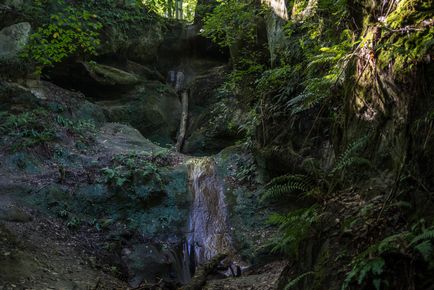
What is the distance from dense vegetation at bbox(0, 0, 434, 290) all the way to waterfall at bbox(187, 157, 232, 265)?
0.39 metres

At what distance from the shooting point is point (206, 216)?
10336 millimetres

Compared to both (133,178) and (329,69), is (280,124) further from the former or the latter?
(133,178)

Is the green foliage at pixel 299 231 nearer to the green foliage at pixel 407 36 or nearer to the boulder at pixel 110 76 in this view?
the green foliage at pixel 407 36

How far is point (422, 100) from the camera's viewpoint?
3379 mm

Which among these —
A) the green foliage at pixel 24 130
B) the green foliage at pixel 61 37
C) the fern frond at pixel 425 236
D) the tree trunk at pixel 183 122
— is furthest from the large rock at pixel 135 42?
the fern frond at pixel 425 236

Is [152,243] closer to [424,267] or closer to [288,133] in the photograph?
[288,133]

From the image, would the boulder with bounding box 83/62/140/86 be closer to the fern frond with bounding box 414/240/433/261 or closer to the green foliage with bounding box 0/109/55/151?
the green foliage with bounding box 0/109/55/151

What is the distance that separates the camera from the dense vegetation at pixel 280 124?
10.5ft

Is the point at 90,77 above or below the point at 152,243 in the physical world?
above

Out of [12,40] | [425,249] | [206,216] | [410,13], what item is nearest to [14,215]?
[206,216]

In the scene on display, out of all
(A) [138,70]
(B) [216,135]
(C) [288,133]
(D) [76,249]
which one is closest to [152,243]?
(D) [76,249]

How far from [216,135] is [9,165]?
8337mm

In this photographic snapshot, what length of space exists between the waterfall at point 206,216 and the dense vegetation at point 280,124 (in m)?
0.39

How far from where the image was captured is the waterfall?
30.8ft
